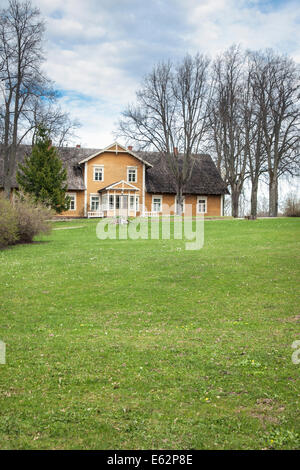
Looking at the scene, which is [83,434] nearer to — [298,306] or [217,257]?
[298,306]

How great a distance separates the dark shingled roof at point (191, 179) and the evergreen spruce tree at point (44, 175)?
43.2 ft

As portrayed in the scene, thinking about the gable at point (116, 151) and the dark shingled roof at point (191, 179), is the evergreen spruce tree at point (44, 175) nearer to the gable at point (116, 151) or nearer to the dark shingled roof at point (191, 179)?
the gable at point (116, 151)

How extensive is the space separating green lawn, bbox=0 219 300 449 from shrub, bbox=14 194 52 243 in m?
7.40

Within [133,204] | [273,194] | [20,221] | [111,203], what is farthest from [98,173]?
[20,221]

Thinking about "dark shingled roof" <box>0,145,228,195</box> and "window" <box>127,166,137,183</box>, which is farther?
"window" <box>127,166,137,183</box>

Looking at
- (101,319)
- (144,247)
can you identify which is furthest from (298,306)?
(144,247)

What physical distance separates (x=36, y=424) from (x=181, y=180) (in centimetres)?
3906

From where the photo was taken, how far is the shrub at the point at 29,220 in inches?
892

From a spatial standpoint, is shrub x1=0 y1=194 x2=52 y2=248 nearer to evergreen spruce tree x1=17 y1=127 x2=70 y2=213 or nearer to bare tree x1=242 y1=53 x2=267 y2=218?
evergreen spruce tree x1=17 y1=127 x2=70 y2=213

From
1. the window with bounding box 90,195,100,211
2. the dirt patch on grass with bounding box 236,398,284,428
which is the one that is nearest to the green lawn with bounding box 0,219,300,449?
the dirt patch on grass with bounding box 236,398,284,428

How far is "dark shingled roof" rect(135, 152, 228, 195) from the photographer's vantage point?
156ft

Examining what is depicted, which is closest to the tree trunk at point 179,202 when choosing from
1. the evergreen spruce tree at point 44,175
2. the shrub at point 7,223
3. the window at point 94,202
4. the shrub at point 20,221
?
the window at point 94,202

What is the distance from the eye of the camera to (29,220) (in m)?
23.0

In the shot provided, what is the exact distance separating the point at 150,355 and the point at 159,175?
139 feet
